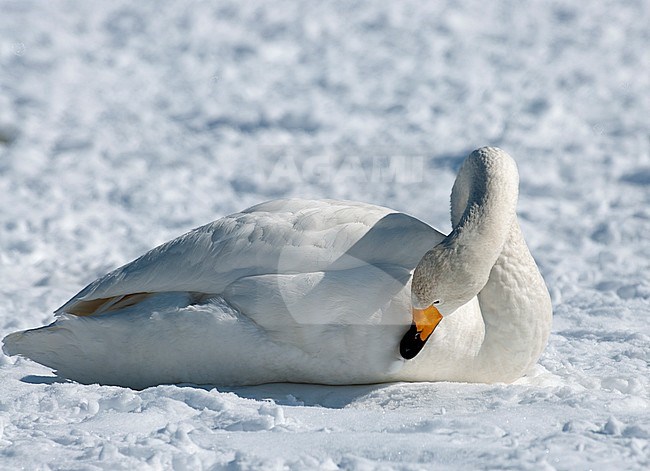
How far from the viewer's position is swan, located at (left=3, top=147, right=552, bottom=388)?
399 centimetres

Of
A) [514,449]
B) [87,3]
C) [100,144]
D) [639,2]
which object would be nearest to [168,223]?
[100,144]

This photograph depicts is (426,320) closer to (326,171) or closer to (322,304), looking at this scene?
(322,304)

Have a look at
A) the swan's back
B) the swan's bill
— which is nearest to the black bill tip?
the swan's bill

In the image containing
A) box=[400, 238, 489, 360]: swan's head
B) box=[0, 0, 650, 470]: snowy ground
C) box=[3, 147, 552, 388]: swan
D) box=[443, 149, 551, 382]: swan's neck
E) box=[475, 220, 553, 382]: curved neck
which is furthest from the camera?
box=[475, 220, 553, 382]: curved neck

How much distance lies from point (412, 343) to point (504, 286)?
1.83ft

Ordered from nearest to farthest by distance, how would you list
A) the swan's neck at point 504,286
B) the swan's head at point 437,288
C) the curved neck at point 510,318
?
the swan's head at point 437,288
the swan's neck at point 504,286
the curved neck at point 510,318

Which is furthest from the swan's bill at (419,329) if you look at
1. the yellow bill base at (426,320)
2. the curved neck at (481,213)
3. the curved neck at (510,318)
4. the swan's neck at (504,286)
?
the curved neck at (510,318)

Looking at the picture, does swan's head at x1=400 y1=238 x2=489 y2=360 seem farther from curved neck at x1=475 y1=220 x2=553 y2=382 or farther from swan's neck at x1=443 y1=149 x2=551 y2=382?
curved neck at x1=475 y1=220 x2=553 y2=382

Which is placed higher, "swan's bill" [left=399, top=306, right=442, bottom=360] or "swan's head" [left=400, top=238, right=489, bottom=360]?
"swan's head" [left=400, top=238, right=489, bottom=360]

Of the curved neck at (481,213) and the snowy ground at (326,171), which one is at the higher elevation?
the curved neck at (481,213)

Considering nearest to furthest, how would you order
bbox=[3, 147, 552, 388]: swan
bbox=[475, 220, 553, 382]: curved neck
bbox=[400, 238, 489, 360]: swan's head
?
bbox=[400, 238, 489, 360]: swan's head → bbox=[3, 147, 552, 388]: swan → bbox=[475, 220, 553, 382]: curved neck

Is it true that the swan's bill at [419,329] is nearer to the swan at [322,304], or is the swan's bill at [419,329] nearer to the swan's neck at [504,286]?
the swan at [322,304]

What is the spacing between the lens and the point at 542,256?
7.17 meters

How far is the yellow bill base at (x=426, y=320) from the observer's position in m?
3.88
